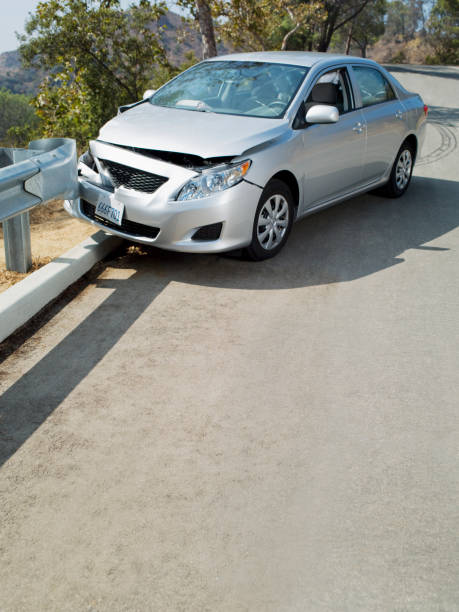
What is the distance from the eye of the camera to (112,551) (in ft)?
9.59

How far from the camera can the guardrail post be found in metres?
5.60

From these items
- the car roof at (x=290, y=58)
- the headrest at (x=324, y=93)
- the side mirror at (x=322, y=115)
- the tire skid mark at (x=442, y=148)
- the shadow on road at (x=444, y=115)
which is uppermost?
the car roof at (x=290, y=58)

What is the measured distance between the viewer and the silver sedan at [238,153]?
224 inches

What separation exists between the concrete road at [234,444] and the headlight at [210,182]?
2.54ft

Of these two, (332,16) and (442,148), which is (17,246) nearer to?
(442,148)

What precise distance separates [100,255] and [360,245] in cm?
268

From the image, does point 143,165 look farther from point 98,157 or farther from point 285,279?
point 285,279

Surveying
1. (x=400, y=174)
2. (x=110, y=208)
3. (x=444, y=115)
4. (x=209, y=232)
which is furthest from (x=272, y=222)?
(x=444, y=115)

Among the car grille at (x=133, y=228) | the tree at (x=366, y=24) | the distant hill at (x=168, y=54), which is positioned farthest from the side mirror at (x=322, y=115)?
the tree at (x=366, y=24)

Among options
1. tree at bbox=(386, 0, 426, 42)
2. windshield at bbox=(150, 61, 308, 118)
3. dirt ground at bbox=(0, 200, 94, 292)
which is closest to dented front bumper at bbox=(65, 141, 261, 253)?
dirt ground at bbox=(0, 200, 94, 292)

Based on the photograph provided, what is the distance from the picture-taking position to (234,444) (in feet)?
12.1

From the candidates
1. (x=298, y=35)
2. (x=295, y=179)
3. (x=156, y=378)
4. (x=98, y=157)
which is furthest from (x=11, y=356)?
(x=298, y=35)

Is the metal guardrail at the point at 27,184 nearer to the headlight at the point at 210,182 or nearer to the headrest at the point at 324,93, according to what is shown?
the headlight at the point at 210,182

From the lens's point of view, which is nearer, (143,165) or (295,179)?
(143,165)
